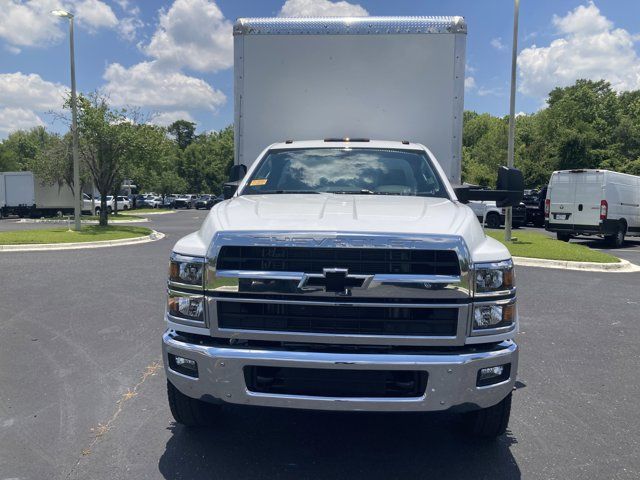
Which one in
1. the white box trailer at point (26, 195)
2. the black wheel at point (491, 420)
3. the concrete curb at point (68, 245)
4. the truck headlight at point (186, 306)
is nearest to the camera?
the truck headlight at point (186, 306)

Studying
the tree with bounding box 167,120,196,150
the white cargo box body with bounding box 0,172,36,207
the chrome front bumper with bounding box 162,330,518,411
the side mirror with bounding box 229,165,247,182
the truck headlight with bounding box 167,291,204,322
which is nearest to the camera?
the chrome front bumper with bounding box 162,330,518,411

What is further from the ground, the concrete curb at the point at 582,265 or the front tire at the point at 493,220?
the front tire at the point at 493,220

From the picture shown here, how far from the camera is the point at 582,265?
1198 cm

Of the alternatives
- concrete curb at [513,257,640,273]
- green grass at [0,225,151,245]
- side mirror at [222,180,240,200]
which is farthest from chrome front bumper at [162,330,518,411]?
green grass at [0,225,151,245]

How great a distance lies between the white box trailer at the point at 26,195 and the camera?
3531 cm

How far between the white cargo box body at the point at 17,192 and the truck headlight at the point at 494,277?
125 feet

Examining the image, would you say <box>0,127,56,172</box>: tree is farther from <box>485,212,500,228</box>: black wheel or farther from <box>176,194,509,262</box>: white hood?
<box>176,194,509,262</box>: white hood

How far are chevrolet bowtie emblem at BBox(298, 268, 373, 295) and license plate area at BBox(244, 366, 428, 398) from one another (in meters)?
0.44

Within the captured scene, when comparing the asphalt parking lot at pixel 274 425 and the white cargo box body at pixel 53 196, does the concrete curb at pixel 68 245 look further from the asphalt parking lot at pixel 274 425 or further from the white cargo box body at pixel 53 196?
the white cargo box body at pixel 53 196

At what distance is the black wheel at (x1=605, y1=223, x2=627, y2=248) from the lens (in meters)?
17.4

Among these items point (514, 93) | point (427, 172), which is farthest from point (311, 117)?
point (514, 93)

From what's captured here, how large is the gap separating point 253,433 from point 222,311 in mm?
1172

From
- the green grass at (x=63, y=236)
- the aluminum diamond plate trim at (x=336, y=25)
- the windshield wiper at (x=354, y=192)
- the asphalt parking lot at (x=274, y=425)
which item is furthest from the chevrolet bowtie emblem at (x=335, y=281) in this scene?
the green grass at (x=63, y=236)

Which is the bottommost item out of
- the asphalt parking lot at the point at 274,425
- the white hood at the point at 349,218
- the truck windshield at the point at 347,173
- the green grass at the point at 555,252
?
the asphalt parking lot at the point at 274,425
